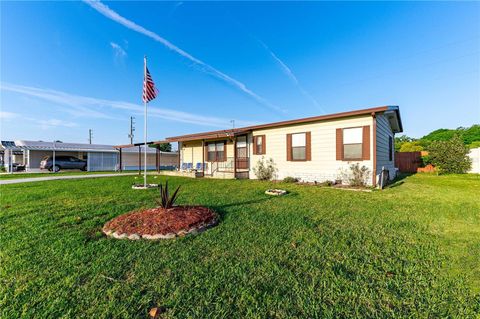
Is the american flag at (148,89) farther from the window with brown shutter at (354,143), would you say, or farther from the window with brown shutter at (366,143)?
the window with brown shutter at (366,143)

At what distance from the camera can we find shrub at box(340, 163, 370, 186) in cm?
932

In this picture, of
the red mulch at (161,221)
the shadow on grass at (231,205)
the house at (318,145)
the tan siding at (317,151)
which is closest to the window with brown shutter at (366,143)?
the house at (318,145)

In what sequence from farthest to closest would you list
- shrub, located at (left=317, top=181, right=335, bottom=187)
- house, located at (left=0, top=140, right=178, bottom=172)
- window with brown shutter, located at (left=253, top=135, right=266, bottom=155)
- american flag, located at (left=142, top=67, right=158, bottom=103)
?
house, located at (left=0, top=140, right=178, bottom=172), window with brown shutter, located at (left=253, top=135, right=266, bottom=155), shrub, located at (left=317, top=181, right=335, bottom=187), american flag, located at (left=142, top=67, right=158, bottom=103)

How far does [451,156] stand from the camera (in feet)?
50.0

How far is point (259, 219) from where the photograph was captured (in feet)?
15.6

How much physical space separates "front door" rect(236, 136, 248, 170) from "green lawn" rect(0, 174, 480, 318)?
919 cm

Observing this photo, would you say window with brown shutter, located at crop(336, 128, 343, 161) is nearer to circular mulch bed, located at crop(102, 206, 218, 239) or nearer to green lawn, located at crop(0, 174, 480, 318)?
green lawn, located at crop(0, 174, 480, 318)

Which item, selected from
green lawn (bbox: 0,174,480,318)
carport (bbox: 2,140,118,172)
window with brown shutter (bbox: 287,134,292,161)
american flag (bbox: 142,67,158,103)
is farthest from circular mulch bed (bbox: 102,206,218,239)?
carport (bbox: 2,140,118,172)

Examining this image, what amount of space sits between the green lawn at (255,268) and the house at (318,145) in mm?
5020

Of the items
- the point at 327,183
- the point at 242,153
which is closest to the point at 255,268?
the point at 327,183

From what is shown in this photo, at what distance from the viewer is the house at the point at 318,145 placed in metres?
9.38

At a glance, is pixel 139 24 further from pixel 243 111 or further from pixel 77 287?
pixel 77 287

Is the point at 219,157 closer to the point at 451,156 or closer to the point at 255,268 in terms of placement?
the point at 255,268

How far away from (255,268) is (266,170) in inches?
392
